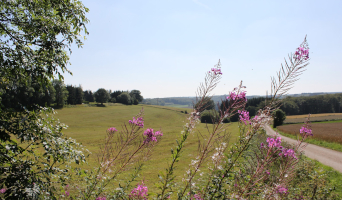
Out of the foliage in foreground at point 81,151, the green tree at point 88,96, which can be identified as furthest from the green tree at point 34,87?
the green tree at point 88,96

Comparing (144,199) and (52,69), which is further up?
(52,69)

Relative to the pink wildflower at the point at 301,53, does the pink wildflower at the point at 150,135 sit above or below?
below

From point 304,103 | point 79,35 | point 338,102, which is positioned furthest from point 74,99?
point 338,102

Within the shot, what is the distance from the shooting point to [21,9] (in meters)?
3.71

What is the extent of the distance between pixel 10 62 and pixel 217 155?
13.6 ft

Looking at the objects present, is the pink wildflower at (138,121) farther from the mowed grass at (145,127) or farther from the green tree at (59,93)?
the green tree at (59,93)

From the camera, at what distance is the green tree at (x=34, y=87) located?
114 inches

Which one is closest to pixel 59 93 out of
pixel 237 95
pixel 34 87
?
pixel 34 87

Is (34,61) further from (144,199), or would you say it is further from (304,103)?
(304,103)

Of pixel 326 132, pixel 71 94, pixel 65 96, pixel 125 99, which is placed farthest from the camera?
pixel 125 99

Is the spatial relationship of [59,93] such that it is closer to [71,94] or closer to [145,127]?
[71,94]

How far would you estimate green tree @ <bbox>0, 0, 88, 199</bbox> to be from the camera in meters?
2.89

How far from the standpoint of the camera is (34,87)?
3680 mm

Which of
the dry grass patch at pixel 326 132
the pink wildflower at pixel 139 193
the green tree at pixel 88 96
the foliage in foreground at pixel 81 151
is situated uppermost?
the green tree at pixel 88 96
